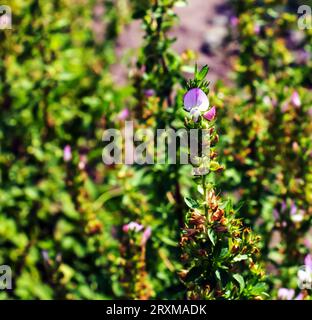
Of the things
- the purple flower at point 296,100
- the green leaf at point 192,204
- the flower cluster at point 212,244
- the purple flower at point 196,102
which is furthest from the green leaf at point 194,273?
the purple flower at point 296,100

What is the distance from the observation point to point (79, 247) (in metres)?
3.11

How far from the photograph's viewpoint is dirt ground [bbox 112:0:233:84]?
15.0ft

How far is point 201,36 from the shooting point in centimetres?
489

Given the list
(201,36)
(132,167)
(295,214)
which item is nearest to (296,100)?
(295,214)

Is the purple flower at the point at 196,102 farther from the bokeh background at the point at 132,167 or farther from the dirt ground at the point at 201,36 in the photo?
the dirt ground at the point at 201,36

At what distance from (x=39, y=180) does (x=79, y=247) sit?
0.64 metres

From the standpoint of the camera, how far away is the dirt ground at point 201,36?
15.0 feet

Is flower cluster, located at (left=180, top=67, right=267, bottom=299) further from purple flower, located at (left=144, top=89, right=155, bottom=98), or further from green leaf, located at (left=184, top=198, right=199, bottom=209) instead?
purple flower, located at (left=144, top=89, right=155, bottom=98)

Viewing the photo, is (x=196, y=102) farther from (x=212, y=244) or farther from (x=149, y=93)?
(x=149, y=93)

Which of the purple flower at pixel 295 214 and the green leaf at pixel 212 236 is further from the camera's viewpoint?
the purple flower at pixel 295 214

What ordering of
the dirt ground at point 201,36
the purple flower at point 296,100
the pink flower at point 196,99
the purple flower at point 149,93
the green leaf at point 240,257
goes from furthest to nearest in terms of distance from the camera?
the dirt ground at point 201,36 → the purple flower at point 296,100 → the purple flower at point 149,93 → the green leaf at point 240,257 → the pink flower at point 196,99

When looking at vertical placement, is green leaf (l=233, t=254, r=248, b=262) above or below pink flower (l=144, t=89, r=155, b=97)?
below

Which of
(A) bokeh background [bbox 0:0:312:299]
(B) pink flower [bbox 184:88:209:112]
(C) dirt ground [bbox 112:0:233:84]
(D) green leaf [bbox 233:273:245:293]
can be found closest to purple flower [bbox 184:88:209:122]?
(B) pink flower [bbox 184:88:209:112]
